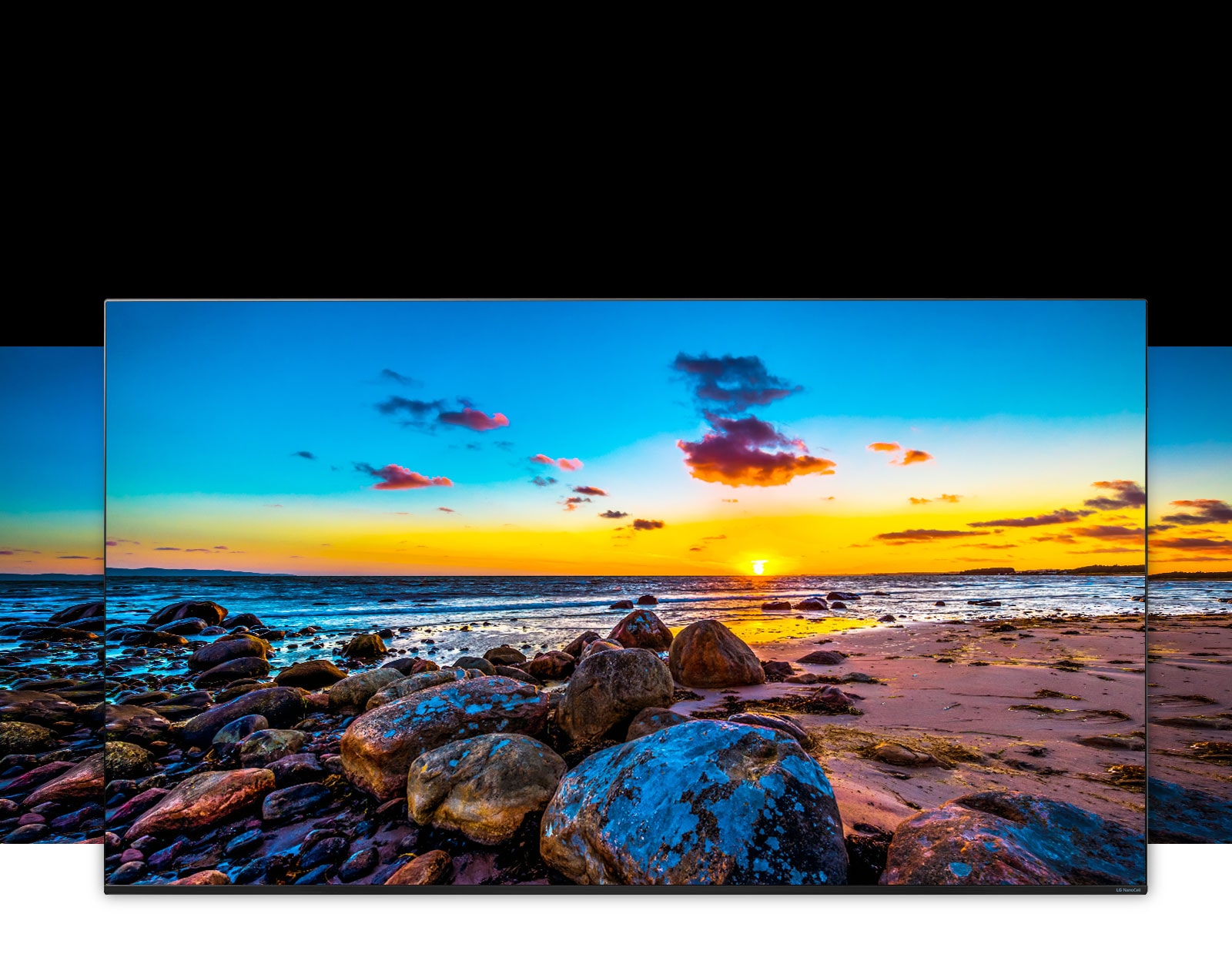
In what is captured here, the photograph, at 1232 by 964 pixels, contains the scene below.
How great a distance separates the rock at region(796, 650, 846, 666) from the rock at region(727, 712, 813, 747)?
0.73m

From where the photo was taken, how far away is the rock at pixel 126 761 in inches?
115

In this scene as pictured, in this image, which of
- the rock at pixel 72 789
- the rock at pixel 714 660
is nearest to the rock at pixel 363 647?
the rock at pixel 72 789

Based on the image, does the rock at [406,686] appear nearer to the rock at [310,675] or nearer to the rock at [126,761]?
the rock at [310,675]

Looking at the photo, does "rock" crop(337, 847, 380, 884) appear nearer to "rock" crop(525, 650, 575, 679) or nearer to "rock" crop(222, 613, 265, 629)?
"rock" crop(525, 650, 575, 679)

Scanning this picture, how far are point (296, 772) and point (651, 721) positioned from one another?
2.31 meters

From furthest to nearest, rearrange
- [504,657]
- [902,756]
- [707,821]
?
[504,657]
[902,756]
[707,821]

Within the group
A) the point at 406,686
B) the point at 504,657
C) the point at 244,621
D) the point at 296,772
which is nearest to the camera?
the point at 296,772

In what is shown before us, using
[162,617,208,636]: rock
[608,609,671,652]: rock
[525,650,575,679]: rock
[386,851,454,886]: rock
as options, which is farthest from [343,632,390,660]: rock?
[608,609,671,652]: rock

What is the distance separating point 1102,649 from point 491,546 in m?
4.28

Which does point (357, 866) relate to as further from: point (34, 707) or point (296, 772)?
point (34, 707)

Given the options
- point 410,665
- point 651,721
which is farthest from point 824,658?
point 410,665

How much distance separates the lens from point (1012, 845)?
2377mm

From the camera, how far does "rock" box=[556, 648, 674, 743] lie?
3164mm
